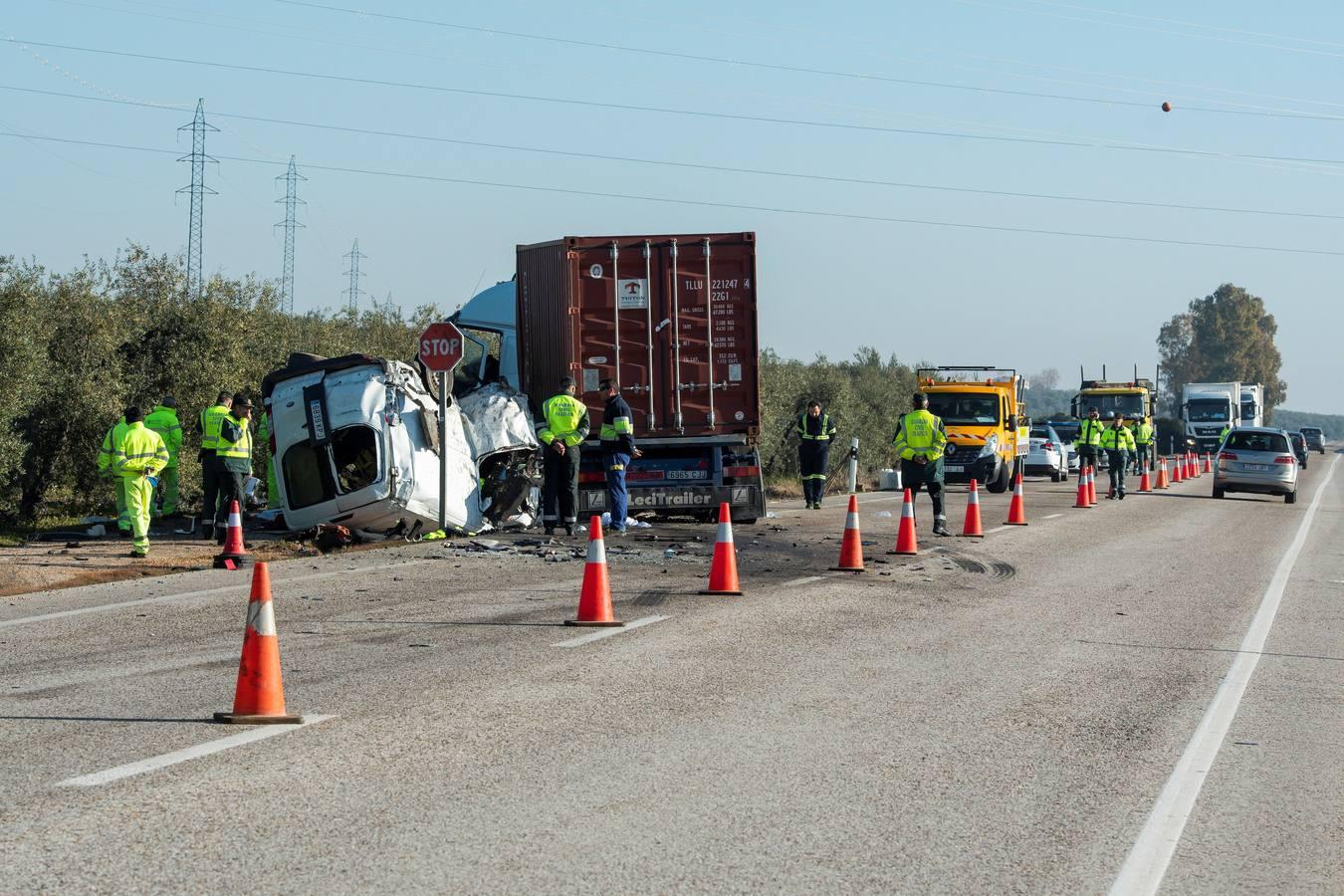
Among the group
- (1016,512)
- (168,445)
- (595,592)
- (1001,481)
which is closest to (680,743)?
(595,592)

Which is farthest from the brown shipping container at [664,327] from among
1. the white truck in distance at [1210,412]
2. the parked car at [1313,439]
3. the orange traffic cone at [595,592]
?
the parked car at [1313,439]

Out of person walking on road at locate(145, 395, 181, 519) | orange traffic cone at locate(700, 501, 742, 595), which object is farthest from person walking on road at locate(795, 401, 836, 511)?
orange traffic cone at locate(700, 501, 742, 595)

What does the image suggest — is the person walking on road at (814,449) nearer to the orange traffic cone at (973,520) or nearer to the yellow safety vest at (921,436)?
the orange traffic cone at (973,520)

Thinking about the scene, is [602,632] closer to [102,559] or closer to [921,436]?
[102,559]

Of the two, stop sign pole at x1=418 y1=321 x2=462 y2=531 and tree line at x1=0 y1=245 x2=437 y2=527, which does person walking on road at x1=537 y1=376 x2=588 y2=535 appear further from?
tree line at x1=0 y1=245 x2=437 y2=527

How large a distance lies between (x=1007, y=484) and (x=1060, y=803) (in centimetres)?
3201

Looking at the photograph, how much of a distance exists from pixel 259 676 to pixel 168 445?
13.5m

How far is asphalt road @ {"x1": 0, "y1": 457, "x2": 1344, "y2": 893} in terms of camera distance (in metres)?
5.10

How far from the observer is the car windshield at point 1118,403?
171 ft

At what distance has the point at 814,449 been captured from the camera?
28.2 metres

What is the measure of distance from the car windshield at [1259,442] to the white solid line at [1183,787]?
2402 cm

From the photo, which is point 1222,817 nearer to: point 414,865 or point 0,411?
point 414,865

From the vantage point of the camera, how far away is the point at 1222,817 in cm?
595

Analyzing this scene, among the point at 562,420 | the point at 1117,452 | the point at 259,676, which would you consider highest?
the point at 562,420
